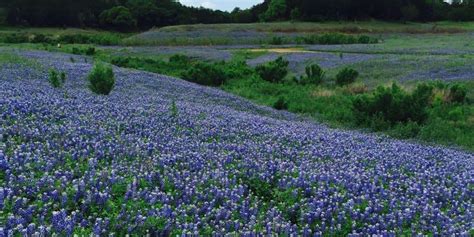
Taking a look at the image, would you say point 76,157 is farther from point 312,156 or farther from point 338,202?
point 312,156

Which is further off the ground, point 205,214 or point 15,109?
point 15,109

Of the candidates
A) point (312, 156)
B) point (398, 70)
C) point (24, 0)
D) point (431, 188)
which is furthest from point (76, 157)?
point (24, 0)

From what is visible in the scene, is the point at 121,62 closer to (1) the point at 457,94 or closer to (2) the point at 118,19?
(1) the point at 457,94

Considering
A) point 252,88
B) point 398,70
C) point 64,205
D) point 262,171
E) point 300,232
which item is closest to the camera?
point 64,205

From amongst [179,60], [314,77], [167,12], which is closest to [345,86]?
[314,77]

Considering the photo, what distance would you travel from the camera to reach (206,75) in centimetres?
3256

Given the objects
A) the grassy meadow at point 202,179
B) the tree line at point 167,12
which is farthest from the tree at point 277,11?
the grassy meadow at point 202,179

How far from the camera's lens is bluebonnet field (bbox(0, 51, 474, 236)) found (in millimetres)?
4793

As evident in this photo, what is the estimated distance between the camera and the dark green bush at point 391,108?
18.7m

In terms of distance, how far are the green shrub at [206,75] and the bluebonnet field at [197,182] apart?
22514mm

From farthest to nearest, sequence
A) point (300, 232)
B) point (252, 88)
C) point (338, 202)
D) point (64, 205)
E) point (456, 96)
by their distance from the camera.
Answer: point (252, 88) < point (456, 96) < point (338, 202) < point (300, 232) < point (64, 205)

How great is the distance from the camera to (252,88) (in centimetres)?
3027

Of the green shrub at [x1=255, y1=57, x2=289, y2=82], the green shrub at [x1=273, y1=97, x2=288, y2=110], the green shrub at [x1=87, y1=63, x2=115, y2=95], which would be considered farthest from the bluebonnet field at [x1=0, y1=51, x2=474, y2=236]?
the green shrub at [x1=255, y1=57, x2=289, y2=82]

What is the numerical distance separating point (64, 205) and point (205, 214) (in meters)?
1.31
